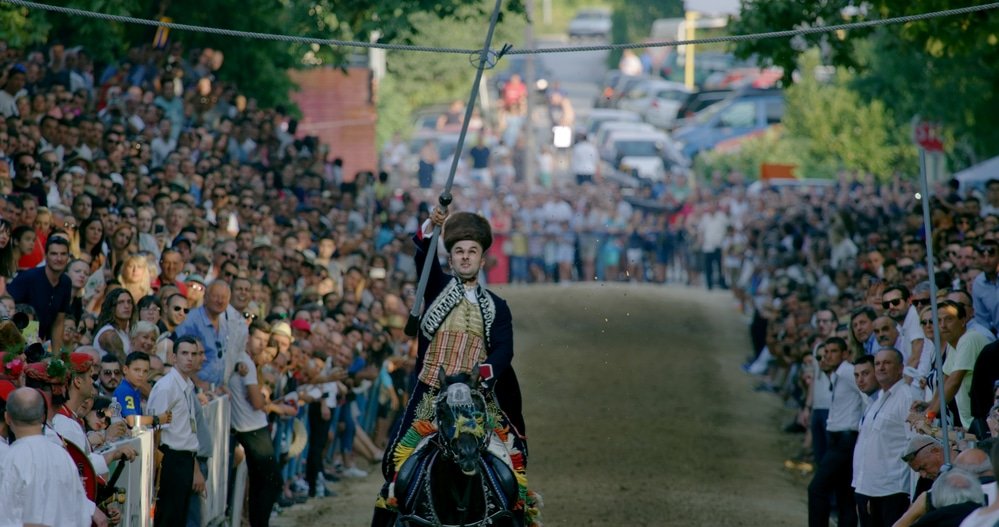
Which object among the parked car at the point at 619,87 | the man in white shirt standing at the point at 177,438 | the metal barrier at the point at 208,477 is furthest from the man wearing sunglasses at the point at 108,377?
the parked car at the point at 619,87

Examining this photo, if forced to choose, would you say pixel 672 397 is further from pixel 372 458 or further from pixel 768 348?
pixel 372 458

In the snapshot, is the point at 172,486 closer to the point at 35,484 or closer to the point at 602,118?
the point at 35,484

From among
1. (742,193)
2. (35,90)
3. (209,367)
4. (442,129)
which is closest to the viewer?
(209,367)

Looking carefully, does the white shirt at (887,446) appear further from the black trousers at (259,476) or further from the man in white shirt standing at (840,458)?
the black trousers at (259,476)

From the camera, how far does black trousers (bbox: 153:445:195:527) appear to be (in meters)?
12.8

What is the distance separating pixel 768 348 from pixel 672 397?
1.95m

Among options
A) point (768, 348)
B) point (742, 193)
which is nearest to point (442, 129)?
point (742, 193)

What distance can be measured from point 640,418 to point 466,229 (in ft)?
40.1

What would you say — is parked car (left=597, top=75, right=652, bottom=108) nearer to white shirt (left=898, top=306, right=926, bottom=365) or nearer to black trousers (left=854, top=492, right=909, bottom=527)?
white shirt (left=898, top=306, right=926, bottom=365)

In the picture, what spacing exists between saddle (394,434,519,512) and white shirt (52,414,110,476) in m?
1.77

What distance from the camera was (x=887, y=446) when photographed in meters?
13.0

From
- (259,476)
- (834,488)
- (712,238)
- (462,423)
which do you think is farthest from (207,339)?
(712,238)

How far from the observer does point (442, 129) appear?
51469 millimetres

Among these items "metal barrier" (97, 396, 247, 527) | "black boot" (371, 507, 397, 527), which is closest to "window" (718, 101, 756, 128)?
"metal barrier" (97, 396, 247, 527)
